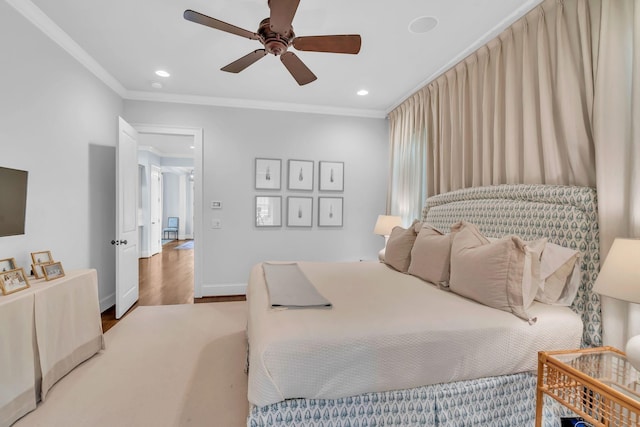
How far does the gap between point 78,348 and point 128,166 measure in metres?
2.12

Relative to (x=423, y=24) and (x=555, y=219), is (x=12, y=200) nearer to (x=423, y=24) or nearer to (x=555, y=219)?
(x=423, y=24)

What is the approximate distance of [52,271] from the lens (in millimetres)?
2164

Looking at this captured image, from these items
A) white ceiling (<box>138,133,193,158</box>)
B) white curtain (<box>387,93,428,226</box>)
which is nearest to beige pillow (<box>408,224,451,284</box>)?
white curtain (<box>387,93,428,226</box>)

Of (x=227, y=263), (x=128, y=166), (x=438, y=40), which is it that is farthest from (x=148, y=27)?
(x=227, y=263)

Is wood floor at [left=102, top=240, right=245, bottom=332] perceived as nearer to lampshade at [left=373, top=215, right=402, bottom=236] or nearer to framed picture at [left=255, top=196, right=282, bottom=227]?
framed picture at [left=255, top=196, right=282, bottom=227]

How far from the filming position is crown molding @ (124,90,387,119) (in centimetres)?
388

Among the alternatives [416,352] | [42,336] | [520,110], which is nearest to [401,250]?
[416,352]

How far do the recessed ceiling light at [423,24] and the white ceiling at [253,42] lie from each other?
4cm

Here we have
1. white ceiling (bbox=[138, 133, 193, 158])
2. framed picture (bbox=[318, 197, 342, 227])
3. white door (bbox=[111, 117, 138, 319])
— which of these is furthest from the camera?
white ceiling (bbox=[138, 133, 193, 158])

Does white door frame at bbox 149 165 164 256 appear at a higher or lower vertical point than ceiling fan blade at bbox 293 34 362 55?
lower

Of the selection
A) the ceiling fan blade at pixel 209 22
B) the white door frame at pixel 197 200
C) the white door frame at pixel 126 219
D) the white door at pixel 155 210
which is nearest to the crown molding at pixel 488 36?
the ceiling fan blade at pixel 209 22

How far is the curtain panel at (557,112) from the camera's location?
62.3 inches

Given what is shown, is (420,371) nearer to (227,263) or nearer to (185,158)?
(227,263)

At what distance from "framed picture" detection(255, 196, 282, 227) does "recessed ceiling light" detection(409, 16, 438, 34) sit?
2656 mm
